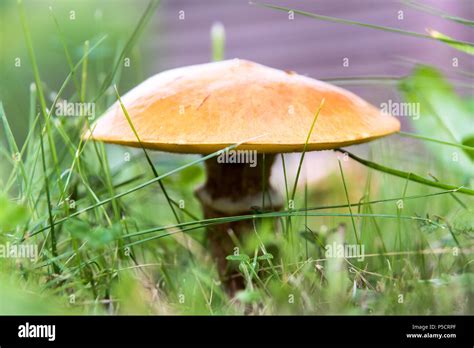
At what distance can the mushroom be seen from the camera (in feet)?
3.62

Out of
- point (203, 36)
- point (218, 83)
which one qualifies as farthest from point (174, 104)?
point (203, 36)

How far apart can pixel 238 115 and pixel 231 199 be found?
1.29 feet

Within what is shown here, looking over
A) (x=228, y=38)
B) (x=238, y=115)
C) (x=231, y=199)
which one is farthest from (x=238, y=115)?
(x=228, y=38)

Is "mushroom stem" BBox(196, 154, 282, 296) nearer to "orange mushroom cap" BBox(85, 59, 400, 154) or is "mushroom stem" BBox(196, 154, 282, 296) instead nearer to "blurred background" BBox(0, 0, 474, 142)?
"orange mushroom cap" BBox(85, 59, 400, 154)

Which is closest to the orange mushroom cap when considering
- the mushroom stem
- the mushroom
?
the mushroom

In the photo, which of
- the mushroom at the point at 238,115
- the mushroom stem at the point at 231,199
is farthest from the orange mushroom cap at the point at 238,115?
the mushroom stem at the point at 231,199

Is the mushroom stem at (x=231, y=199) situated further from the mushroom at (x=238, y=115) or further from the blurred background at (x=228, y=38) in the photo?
the blurred background at (x=228, y=38)

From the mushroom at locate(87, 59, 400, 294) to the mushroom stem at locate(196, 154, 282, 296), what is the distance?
0.02m

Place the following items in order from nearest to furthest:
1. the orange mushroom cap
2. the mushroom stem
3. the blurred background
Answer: the orange mushroom cap, the mushroom stem, the blurred background

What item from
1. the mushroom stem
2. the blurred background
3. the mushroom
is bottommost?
the mushroom stem

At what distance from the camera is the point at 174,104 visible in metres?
1.19

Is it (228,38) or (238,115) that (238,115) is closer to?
(238,115)
